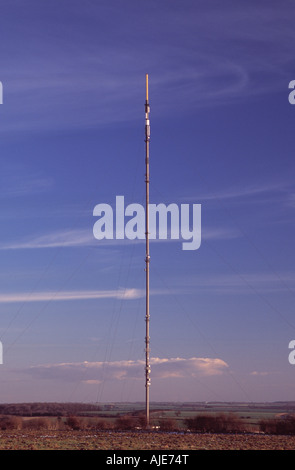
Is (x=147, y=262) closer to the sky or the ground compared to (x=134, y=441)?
closer to the sky

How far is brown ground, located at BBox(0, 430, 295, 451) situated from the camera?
2956cm

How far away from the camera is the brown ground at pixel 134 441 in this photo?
2956 cm

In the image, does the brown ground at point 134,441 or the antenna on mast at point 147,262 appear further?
the antenna on mast at point 147,262

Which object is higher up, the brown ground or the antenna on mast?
the antenna on mast

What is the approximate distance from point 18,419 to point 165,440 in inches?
563

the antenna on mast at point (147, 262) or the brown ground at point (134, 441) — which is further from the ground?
the antenna on mast at point (147, 262)

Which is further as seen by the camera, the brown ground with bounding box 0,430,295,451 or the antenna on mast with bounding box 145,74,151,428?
the antenna on mast with bounding box 145,74,151,428

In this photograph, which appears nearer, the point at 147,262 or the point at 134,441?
the point at 134,441

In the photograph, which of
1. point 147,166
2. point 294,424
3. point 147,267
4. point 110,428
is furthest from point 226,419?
point 147,166

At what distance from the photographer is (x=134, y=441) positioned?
1262 inches
